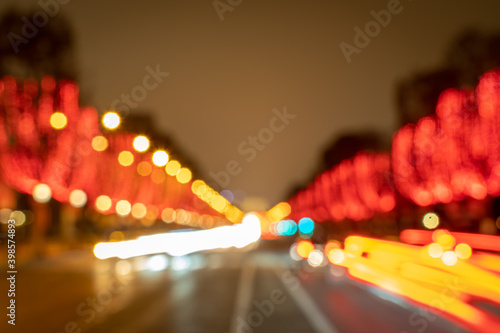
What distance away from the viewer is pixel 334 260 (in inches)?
1198

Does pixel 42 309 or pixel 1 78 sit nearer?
pixel 42 309

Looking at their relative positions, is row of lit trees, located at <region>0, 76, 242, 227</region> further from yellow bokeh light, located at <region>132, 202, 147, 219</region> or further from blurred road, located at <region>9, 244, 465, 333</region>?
Result: yellow bokeh light, located at <region>132, 202, 147, 219</region>

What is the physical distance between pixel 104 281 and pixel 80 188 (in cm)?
3225

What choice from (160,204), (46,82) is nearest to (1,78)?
(46,82)

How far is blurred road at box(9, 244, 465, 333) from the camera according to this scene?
1541cm

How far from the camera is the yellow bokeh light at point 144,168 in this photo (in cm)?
9704

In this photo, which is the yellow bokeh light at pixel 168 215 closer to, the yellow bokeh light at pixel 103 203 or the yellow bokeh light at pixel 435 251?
the yellow bokeh light at pixel 103 203

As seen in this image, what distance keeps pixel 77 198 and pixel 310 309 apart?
156 ft

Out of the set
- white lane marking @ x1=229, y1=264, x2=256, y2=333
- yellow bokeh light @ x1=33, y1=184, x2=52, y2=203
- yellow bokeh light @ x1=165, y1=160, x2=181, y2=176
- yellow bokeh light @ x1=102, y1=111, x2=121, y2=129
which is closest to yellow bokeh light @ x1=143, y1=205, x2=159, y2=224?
yellow bokeh light @ x1=165, y1=160, x2=181, y2=176

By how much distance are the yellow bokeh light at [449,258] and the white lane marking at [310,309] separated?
2704 millimetres

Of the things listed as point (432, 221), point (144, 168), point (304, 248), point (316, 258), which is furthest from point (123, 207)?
→ point (316, 258)

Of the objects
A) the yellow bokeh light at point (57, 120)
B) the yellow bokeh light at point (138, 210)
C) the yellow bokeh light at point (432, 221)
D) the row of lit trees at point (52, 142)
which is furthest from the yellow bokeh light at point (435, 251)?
the yellow bokeh light at point (138, 210)

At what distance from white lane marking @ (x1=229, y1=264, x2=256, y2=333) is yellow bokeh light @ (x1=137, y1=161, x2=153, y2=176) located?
64.2 m

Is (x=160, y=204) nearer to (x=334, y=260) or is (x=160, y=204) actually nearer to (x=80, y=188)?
(x=80, y=188)
